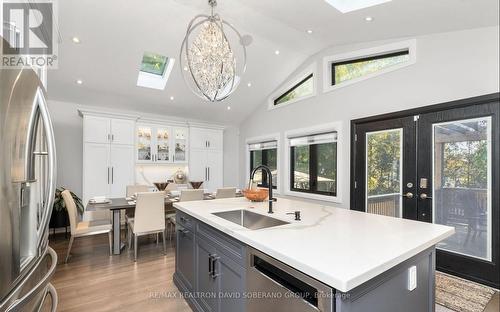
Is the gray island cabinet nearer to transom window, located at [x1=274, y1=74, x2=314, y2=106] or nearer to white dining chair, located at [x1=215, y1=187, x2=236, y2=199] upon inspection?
white dining chair, located at [x1=215, y1=187, x2=236, y2=199]

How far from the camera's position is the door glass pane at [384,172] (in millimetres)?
3457

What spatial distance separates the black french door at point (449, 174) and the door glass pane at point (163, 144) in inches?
175

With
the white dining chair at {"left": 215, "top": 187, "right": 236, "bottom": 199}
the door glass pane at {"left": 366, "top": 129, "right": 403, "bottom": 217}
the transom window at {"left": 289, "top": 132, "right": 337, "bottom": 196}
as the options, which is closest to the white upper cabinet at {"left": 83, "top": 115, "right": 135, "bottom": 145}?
the white dining chair at {"left": 215, "top": 187, "right": 236, "bottom": 199}

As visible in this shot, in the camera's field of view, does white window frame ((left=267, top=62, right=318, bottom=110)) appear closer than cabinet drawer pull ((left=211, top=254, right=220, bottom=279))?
No

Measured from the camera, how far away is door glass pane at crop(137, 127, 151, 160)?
5441 mm

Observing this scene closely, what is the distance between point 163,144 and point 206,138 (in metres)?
1.12

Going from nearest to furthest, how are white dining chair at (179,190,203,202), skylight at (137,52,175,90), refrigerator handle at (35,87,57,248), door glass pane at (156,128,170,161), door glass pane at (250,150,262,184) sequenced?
refrigerator handle at (35,87,57,248), white dining chair at (179,190,203,202), skylight at (137,52,175,90), door glass pane at (156,128,170,161), door glass pane at (250,150,262,184)

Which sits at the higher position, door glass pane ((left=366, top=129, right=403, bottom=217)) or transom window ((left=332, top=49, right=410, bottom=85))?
transom window ((left=332, top=49, right=410, bottom=85))

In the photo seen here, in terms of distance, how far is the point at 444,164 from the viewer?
2984mm

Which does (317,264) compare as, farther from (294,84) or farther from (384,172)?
(294,84)

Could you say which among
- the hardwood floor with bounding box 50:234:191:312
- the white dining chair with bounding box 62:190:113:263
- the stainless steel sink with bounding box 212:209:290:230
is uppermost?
the stainless steel sink with bounding box 212:209:290:230

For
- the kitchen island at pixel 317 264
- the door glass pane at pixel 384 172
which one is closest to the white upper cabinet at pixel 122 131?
the kitchen island at pixel 317 264

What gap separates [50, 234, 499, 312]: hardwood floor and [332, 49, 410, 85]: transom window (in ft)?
10.4

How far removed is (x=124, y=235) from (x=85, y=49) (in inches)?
130
